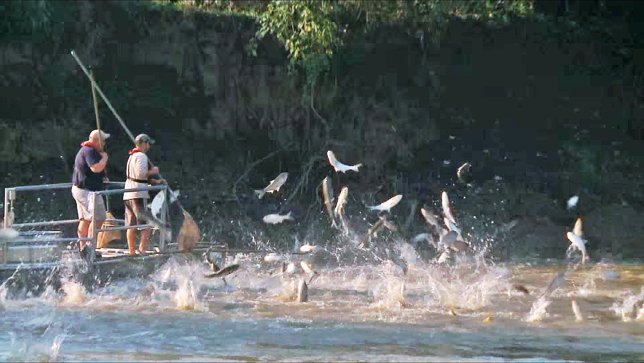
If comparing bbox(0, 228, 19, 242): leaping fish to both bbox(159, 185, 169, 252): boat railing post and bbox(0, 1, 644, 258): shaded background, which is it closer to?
bbox(159, 185, 169, 252): boat railing post

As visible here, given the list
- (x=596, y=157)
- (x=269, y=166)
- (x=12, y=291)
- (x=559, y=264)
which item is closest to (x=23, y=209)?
(x=269, y=166)

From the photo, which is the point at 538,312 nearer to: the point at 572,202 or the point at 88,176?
the point at 572,202

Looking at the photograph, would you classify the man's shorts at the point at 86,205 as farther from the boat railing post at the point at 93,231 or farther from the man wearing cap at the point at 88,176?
the boat railing post at the point at 93,231

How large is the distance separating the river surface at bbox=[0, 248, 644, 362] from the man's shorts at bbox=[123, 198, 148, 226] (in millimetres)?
678

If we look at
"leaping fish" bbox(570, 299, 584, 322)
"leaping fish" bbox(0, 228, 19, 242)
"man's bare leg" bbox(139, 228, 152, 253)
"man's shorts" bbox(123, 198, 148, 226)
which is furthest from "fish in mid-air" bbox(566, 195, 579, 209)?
"leaping fish" bbox(0, 228, 19, 242)

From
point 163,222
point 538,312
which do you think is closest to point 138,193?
point 163,222

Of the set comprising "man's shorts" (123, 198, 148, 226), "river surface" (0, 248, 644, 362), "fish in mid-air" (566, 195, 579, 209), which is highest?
"fish in mid-air" (566, 195, 579, 209)

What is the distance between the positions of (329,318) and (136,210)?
9.46ft

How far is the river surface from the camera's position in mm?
14898

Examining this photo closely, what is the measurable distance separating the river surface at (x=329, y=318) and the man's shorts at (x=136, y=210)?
68 centimetres

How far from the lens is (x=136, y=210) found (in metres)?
17.8

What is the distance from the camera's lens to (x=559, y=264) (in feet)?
71.7

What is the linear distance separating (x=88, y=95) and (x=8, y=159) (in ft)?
6.01

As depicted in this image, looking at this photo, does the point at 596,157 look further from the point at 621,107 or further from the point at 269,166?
the point at 269,166
